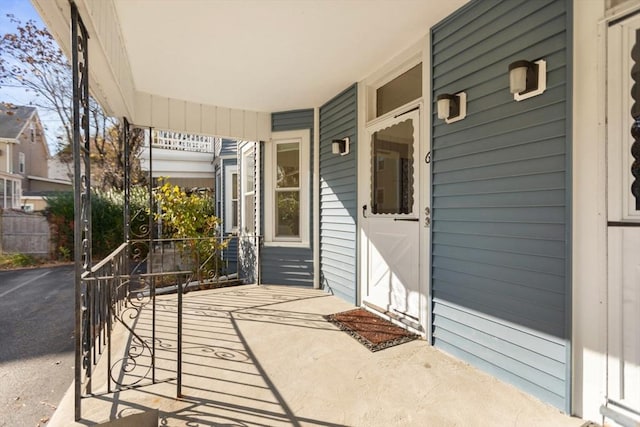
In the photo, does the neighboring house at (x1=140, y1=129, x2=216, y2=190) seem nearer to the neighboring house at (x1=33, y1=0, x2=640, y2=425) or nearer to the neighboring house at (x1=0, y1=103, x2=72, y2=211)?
the neighboring house at (x1=0, y1=103, x2=72, y2=211)

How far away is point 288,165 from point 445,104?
2.88 m

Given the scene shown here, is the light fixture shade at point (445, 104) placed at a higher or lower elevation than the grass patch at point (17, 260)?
higher

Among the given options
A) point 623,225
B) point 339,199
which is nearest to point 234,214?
point 339,199

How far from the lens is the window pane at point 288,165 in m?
4.91

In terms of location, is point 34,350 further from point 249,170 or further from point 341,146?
point 249,170

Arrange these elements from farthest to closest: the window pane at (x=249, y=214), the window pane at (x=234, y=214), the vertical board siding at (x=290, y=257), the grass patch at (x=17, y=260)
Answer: the window pane at (x=234, y=214), the grass patch at (x=17, y=260), the window pane at (x=249, y=214), the vertical board siding at (x=290, y=257)

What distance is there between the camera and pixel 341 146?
4.06 meters

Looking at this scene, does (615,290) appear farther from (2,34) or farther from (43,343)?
(2,34)

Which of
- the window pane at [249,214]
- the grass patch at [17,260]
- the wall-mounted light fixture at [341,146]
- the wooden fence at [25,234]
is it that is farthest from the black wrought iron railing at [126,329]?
the wooden fence at [25,234]

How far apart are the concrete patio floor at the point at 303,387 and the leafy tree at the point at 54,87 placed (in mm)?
4610

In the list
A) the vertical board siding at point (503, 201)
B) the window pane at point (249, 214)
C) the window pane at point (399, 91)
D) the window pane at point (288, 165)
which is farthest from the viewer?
the window pane at point (249, 214)

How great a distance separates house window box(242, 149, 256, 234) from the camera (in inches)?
236

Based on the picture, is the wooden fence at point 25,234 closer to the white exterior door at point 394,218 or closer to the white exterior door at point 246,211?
the white exterior door at point 246,211

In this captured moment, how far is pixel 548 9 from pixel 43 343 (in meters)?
4.75
